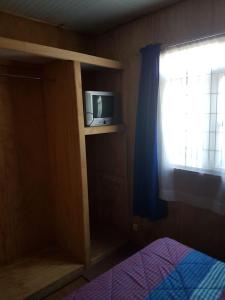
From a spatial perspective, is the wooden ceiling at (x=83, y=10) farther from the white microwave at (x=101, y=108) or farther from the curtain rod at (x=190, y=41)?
the white microwave at (x=101, y=108)

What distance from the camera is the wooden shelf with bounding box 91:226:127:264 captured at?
2.45 metres

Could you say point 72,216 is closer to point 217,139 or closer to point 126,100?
Answer: point 126,100

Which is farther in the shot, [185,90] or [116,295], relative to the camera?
[185,90]

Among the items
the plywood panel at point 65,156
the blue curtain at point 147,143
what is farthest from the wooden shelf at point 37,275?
the blue curtain at point 147,143

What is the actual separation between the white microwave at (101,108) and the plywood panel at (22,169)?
21.9 inches

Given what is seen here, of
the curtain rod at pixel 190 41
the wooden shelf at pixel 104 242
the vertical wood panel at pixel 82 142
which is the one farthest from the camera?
the wooden shelf at pixel 104 242

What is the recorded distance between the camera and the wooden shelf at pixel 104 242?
2.45 metres

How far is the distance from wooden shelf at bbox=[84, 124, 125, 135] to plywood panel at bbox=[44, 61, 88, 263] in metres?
0.13

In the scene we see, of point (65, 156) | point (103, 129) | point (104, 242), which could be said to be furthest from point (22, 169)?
point (104, 242)

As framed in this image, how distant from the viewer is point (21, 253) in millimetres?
2422

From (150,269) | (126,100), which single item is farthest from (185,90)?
(150,269)

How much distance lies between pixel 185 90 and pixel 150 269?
4.75 ft

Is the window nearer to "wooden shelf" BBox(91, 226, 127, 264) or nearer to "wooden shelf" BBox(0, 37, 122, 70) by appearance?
"wooden shelf" BBox(0, 37, 122, 70)

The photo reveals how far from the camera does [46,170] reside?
100 inches
